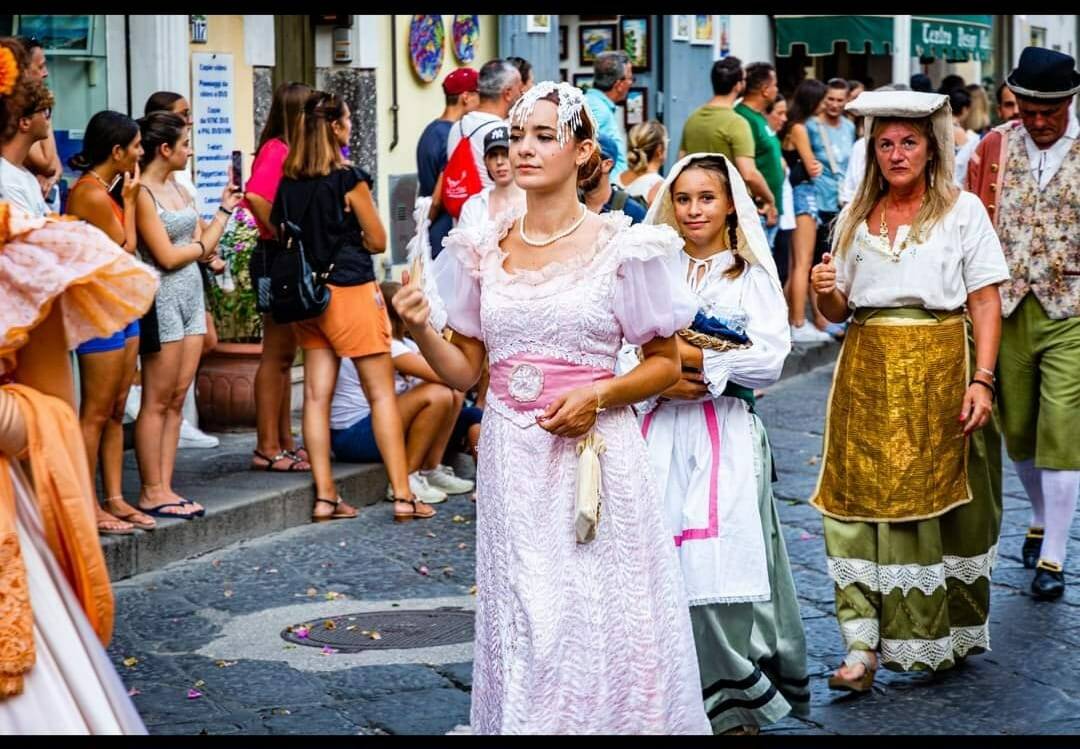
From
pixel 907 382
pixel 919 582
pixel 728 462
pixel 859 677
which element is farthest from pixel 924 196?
pixel 859 677

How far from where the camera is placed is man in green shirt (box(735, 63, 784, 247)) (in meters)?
13.1

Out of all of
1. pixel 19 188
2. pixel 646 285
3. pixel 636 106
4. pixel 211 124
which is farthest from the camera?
pixel 636 106

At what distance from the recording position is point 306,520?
9.10 m

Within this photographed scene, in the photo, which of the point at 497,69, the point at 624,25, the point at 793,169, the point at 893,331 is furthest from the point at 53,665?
the point at 624,25

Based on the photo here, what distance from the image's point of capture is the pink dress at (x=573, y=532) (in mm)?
4672

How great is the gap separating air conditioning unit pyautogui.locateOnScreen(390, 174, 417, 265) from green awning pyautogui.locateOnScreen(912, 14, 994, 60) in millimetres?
10413

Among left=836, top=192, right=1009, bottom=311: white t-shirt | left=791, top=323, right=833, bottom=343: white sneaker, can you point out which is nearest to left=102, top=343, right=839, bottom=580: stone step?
left=836, top=192, right=1009, bottom=311: white t-shirt

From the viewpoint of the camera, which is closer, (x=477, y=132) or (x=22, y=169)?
(x=22, y=169)

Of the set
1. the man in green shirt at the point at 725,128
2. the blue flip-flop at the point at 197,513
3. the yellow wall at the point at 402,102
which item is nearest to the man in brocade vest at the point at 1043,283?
the blue flip-flop at the point at 197,513

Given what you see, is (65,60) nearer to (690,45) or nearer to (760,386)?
(760,386)

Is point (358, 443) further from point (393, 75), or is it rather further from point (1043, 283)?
point (393, 75)

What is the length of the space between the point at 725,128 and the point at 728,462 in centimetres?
726

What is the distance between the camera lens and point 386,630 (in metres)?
7.04
